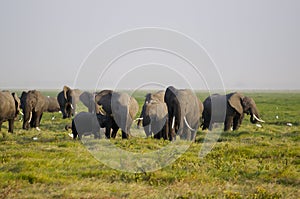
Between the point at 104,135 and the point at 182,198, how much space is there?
1195 cm

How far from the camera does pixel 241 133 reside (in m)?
19.1

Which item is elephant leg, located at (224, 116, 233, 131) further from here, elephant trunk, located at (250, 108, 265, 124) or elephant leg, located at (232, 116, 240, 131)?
elephant trunk, located at (250, 108, 265, 124)

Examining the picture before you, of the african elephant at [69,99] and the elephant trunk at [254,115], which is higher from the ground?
the african elephant at [69,99]

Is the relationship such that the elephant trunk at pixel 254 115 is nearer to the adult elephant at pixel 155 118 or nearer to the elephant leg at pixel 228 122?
the elephant leg at pixel 228 122

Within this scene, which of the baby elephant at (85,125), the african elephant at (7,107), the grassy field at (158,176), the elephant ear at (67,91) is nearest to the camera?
the grassy field at (158,176)

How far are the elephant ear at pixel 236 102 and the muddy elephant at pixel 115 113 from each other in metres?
6.13

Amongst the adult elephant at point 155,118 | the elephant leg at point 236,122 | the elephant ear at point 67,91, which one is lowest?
the elephant leg at point 236,122

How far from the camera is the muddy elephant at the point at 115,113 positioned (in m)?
18.6

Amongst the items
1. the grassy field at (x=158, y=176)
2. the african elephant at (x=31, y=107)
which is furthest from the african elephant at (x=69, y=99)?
the grassy field at (x=158, y=176)

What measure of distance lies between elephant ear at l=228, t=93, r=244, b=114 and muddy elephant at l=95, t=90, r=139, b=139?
6126 mm

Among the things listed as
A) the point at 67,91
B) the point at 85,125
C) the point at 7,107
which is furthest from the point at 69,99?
the point at 85,125

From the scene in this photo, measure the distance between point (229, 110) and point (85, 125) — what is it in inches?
348

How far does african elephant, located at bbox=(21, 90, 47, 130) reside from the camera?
862 inches

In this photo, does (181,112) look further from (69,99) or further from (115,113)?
(69,99)
